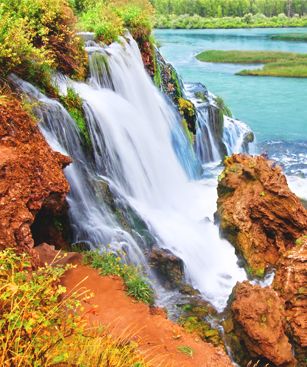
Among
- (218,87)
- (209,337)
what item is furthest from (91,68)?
(218,87)

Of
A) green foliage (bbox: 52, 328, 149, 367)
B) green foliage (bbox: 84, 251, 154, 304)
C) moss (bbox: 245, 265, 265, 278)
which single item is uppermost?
green foliage (bbox: 52, 328, 149, 367)

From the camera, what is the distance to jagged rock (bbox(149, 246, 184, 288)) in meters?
9.05

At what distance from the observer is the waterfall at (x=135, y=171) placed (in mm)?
8875

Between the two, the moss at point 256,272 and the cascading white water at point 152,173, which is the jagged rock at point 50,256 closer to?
the cascading white water at point 152,173

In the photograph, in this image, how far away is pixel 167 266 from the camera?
9086mm

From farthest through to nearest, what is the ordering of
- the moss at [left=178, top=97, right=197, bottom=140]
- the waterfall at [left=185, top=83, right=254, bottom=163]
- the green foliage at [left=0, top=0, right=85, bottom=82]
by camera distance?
1. the waterfall at [left=185, top=83, right=254, bottom=163]
2. the moss at [left=178, top=97, right=197, bottom=140]
3. the green foliage at [left=0, top=0, right=85, bottom=82]

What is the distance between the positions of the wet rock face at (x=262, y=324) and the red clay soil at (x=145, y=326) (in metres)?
1.07

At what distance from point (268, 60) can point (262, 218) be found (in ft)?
128

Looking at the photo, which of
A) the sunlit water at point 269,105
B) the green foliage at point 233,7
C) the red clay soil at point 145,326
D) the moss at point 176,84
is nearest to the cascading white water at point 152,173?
the red clay soil at point 145,326

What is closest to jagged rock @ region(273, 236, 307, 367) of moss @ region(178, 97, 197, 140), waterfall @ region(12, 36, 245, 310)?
waterfall @ region(12, 36, 245, 310)

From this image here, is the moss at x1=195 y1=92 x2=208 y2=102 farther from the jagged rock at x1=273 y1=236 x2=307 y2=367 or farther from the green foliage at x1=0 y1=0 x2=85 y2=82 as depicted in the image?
the jagged rock at x1=273 y1=236 x2=307 y2=367

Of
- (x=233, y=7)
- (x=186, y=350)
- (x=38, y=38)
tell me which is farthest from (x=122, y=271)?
(x=233, y=7)

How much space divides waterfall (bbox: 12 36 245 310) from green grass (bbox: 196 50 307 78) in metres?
25.7

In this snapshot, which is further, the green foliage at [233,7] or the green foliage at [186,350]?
the green foliage at [233,7]
